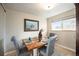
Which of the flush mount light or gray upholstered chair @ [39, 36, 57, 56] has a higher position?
the flush mount light

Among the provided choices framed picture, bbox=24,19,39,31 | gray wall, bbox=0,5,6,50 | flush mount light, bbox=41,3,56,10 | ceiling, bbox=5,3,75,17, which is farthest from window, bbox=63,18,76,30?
gray wall, bbox=0,5,6,50

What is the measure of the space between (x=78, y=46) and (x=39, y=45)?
0.58 meters

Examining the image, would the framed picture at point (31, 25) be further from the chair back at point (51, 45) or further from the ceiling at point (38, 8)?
the chair back at point (51, 45)

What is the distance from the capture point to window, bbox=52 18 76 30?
3.93 feet

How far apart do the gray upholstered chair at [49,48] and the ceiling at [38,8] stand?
15.7 inches

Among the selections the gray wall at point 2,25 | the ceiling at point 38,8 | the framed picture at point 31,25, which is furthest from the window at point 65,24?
the gray wall at point 2,25

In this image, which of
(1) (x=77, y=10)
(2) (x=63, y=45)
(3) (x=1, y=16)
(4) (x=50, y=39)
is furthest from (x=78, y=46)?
(3) (x=1, y=16)

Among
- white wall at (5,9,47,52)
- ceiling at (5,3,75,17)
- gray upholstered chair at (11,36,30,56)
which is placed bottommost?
gray upholstered chair at (11,36,30,56)

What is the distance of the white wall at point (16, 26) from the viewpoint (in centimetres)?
120

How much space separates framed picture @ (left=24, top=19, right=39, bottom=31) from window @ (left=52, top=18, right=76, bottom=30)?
0.28 m

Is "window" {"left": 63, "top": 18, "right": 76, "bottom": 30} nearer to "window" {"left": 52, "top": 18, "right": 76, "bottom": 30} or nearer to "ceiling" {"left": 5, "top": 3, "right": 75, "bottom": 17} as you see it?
"window" {"left": 52, "top": 18, "right": 76, "bottom": 30}

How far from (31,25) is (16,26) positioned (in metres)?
0.23

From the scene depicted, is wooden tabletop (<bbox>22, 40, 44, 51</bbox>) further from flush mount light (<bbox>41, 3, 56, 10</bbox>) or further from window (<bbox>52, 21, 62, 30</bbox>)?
flush mount light (<bbox>41, 3, 56, 10</bbox>)

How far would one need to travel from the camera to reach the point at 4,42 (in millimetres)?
1187
